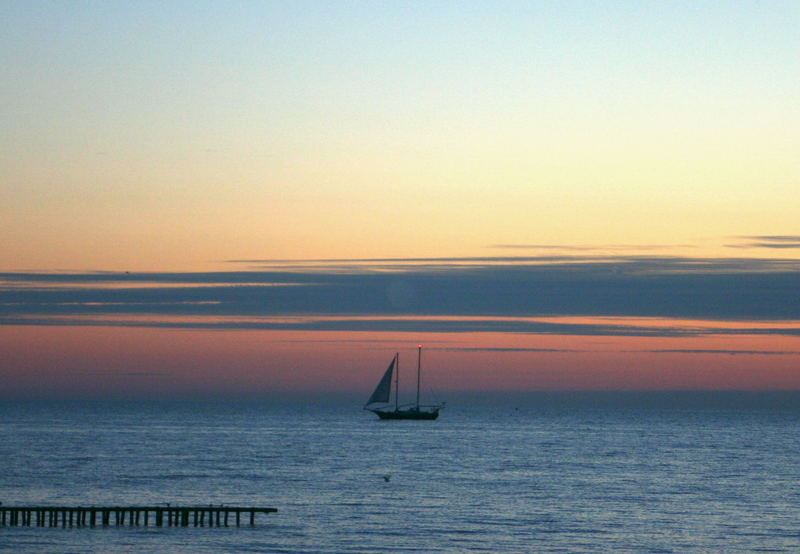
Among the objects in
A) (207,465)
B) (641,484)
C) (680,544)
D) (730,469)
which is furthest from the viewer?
(730,469)

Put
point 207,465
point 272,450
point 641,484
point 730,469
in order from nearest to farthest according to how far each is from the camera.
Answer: point 641,484
point 207,465
point 730,469
point 272,450

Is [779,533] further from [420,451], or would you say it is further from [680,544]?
[420,451]

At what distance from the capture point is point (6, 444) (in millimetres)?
165875

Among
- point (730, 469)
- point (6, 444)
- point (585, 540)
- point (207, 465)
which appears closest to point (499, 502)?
point (585, 540)

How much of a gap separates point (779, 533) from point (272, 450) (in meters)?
99.7

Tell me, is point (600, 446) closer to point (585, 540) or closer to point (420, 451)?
point (420, 451)

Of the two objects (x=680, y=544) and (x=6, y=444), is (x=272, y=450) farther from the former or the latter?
(x=680, y=544)

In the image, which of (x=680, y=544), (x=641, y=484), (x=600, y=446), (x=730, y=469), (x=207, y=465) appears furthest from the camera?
(x=600, y=446)

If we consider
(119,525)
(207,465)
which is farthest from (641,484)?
(119,525)

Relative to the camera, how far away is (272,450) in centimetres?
16462

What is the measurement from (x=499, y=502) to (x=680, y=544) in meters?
24.0

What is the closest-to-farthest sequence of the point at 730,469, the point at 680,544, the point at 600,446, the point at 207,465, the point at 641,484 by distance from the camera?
the point at 680,544, the point at 641,484, the point at 207,465, the point at 730,469, the point at 600,446

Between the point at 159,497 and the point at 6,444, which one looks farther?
the point at 6,444

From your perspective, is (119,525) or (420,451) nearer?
(119,525)
